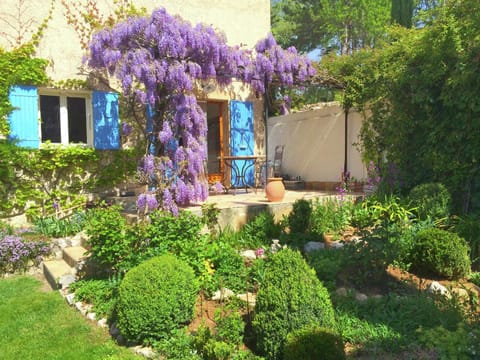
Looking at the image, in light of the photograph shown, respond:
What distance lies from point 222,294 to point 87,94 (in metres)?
5.38

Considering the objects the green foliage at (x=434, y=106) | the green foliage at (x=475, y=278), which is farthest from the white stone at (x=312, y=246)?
the green foliage at (x=434, y=106)

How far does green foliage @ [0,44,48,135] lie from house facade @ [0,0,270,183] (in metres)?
0.11

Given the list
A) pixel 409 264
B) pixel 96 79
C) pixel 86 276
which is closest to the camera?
pixel 409 264

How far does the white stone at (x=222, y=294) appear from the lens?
12.2 feet

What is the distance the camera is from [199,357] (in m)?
2.74

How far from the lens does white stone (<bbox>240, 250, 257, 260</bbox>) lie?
15.1ft

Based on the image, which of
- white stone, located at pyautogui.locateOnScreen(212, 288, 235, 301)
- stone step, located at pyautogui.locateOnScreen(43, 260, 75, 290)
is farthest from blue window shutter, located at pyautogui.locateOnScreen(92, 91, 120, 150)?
white stone, located at pyautogui.locateOnScreen(212, 288, 235, 301)

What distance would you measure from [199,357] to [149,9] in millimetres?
7289

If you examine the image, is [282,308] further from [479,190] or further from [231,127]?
[231,127]

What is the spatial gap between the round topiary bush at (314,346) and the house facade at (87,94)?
5938 millimetres

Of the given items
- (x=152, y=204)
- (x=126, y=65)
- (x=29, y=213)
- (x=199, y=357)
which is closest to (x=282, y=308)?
(x=199, y=357)

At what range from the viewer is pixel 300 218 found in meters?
5.18

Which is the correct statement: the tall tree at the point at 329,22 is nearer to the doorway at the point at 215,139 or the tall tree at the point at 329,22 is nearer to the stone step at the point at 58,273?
the doorway at the point at 215,139

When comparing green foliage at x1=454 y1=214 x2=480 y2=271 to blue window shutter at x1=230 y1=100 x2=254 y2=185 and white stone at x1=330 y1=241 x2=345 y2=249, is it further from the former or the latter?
blue window shutter at x1=230 y1=100 x2=254 y2=185
